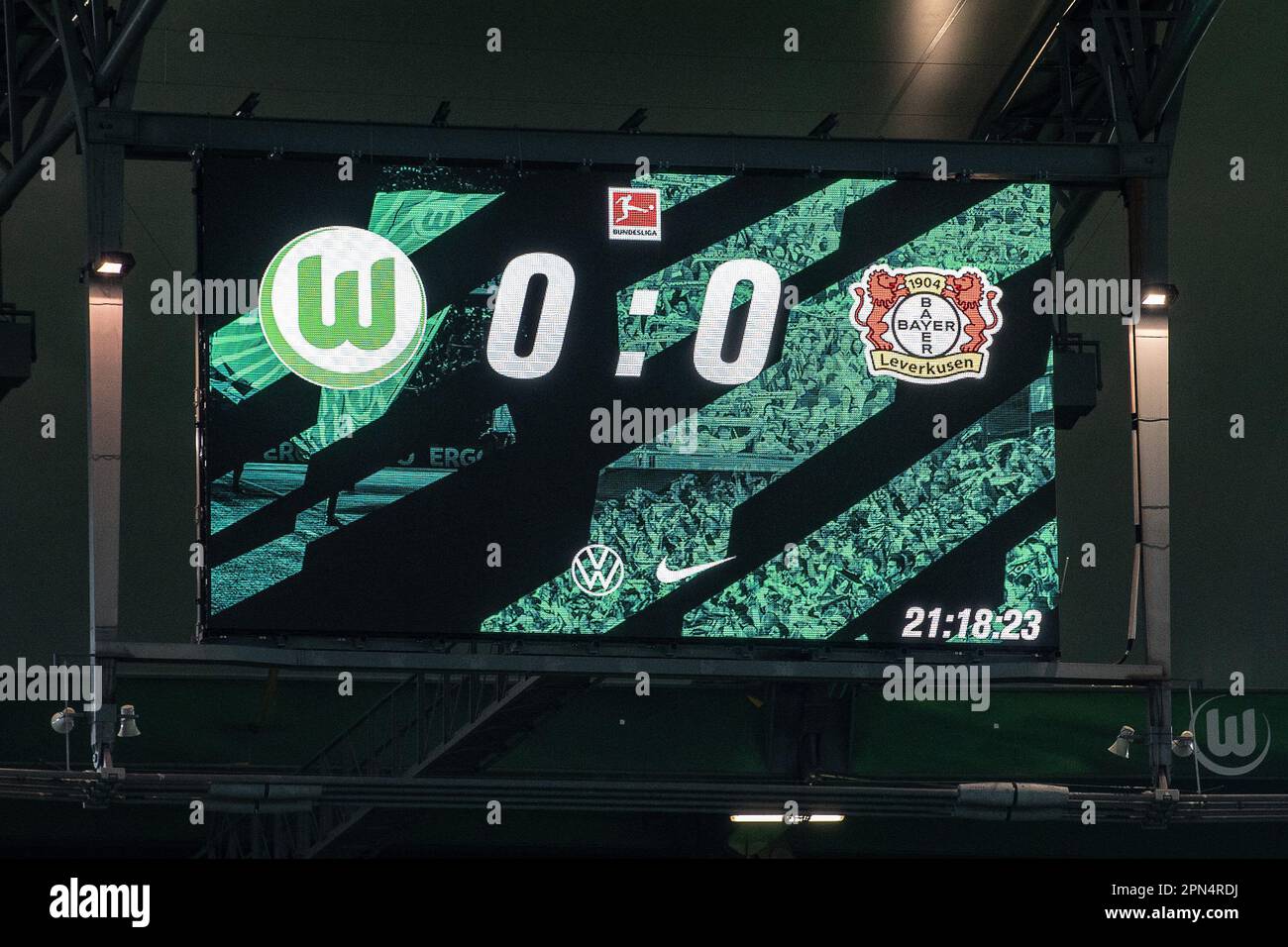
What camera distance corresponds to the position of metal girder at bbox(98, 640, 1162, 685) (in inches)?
633

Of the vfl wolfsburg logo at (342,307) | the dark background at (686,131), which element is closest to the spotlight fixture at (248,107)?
the vfl wolfsburg logo at (342,307)

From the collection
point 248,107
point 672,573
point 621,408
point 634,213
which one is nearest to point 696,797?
point 672,573

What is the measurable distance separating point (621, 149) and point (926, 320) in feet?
10.1

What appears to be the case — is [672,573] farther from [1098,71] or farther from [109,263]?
[1098,71]

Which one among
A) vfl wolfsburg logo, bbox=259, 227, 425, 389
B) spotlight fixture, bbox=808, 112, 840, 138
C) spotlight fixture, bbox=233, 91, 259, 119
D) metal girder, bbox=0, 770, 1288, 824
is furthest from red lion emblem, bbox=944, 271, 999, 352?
spotlight fixture, bbox=233, 91, 259, 119

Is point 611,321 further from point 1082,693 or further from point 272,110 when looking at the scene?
point 1082,693

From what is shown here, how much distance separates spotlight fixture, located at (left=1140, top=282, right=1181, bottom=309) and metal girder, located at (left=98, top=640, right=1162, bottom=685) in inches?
129

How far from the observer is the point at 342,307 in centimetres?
1678

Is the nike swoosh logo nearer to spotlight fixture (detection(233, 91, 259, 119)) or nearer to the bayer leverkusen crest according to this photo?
the bayer leverkusen crest

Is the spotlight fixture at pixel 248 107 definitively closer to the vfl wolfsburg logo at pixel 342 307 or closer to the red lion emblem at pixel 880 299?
the vfl wolfsburg logo at pixel 342 307

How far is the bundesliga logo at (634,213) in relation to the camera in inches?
678

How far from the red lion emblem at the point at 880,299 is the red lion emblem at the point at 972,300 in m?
0.44

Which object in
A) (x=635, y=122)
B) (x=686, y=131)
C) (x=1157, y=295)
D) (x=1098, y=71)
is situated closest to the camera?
(x=1157, y=295)

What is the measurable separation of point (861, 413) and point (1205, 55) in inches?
402
